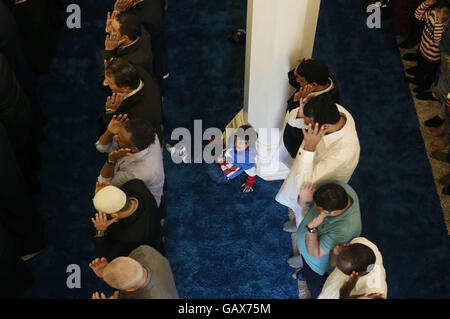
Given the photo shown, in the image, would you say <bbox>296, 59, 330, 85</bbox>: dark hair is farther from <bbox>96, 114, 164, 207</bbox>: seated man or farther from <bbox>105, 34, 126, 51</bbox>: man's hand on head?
<bbox>105, 34, 126, 51</bbox>: man's hand on head

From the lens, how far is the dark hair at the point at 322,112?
3182mm

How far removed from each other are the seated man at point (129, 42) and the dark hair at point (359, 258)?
→ 2.23 meters

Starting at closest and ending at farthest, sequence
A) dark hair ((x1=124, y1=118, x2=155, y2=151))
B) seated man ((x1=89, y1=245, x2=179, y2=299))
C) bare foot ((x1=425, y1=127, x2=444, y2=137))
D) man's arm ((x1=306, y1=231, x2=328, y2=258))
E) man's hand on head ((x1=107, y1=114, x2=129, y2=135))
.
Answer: seated man ((x1=89, y1=245, x2=179, y2=299))
man's arm ((x1=306, y1=231, x2=328, y2=258))
dark hair ((x1=124, y1=118, x2=155, y2=151))
man's hand on head ((x1=107, y1=114, x2=129, y2=135))
bare foot ((x1=425, y1=127, x2=444, y2=137))

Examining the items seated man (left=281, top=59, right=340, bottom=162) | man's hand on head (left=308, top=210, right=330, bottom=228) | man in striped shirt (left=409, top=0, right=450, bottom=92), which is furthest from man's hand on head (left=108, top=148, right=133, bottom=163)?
man in striped shirt (left=409, top=0, right=450, bottom=92)

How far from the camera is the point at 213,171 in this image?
14.3ft

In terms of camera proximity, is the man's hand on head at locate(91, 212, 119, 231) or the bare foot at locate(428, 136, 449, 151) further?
the bare foot at locate(428, 136, 449, 151)

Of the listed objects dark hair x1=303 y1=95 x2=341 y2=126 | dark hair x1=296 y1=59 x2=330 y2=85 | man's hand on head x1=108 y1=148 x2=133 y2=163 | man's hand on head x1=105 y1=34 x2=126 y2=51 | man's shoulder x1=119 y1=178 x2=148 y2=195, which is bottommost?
man's shoulder x1=119 y1=178 x2=148 y2=195

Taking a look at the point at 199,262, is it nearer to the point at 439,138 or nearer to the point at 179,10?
the point at 439,138

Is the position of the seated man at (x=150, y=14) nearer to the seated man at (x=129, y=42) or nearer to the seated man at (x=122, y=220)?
the seated man at (x=129, y=42)

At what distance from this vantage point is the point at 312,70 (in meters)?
3.38

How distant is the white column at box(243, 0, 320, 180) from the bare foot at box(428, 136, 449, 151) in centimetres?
151

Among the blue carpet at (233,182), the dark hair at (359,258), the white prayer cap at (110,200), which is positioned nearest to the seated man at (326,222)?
the dark hair at (359,258)

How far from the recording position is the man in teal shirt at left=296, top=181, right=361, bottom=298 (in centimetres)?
300

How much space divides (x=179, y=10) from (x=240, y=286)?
3.51m
